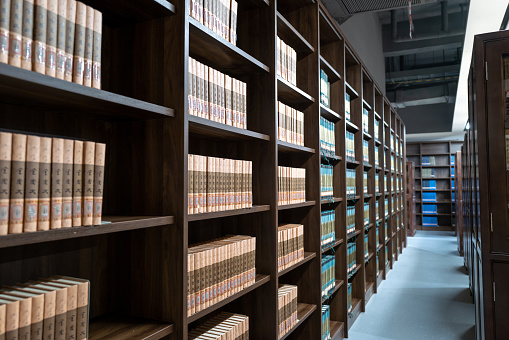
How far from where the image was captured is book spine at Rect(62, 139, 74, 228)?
0.97 meters

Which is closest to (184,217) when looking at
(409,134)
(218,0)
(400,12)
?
(218,0)

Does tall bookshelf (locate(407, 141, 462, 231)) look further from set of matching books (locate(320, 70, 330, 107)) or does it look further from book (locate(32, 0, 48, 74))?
book (locate(32, 0, 48, 74))

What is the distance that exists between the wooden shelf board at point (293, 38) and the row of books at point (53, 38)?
52.3 inches

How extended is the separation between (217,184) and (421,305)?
11.7 ft

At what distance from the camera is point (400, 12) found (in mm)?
7340

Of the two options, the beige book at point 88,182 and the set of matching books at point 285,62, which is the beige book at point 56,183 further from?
the set of matching books at point 285,62

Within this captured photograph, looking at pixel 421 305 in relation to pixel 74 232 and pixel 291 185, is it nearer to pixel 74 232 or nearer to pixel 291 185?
pixel 291 185

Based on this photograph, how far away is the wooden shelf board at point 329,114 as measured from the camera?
2.88 metres

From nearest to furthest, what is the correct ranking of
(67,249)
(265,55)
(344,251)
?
1. (67,249)
2. (265,55)
3. (344,251)

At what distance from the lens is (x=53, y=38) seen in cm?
96

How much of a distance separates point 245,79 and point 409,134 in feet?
32.9

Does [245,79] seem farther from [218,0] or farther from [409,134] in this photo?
[409,134]

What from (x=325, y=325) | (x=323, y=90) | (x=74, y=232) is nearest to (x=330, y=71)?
(x=323, y=90)

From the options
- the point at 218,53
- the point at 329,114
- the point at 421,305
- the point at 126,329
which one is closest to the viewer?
the point at 126,329
